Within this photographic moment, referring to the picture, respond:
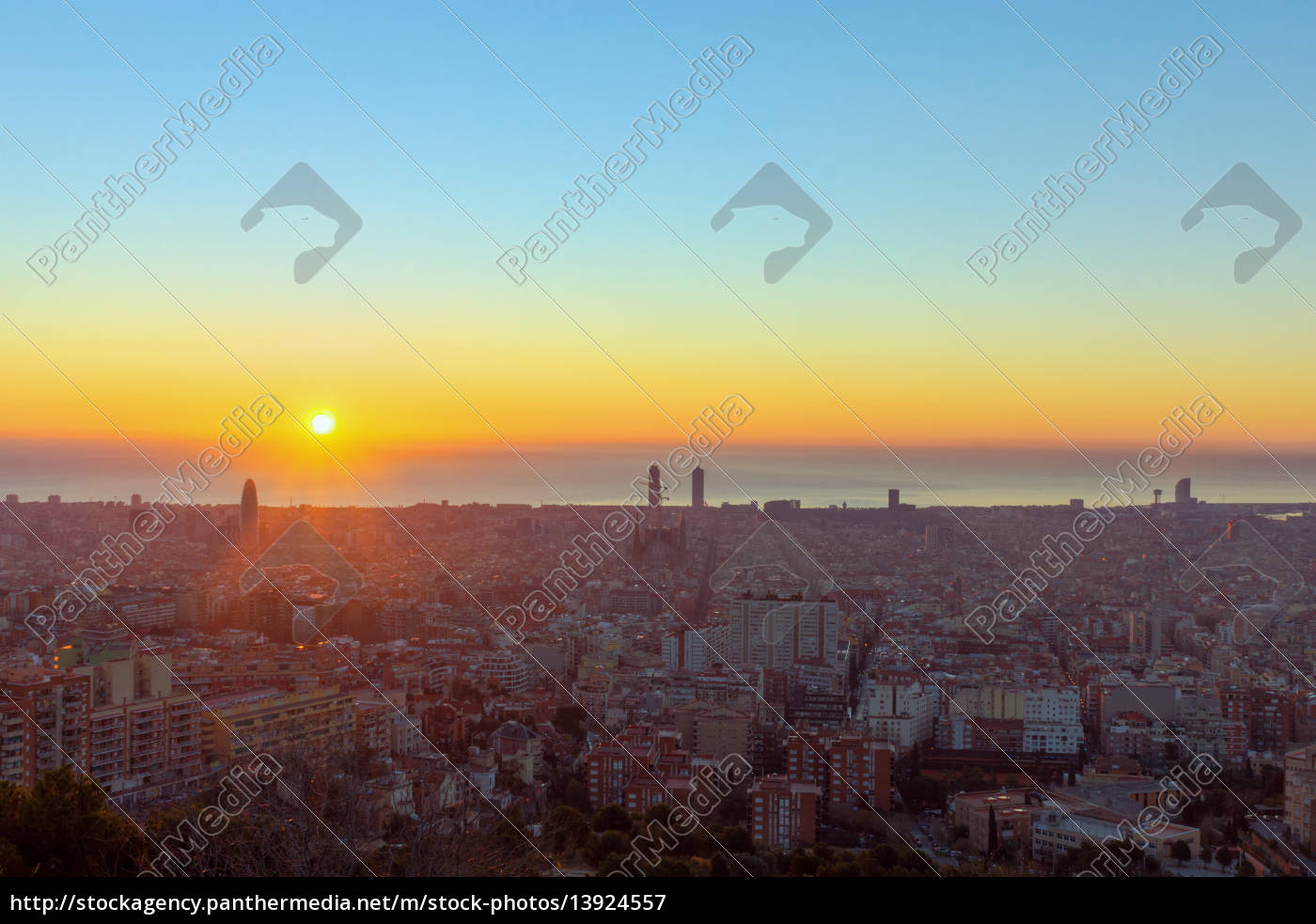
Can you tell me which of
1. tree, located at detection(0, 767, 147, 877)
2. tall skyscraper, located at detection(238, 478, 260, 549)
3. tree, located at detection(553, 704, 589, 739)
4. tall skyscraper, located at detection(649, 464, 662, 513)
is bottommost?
tree, located at detection(0, 767, 147, 877)

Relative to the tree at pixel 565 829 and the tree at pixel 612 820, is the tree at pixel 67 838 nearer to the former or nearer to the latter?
the tree at pixel 565 829

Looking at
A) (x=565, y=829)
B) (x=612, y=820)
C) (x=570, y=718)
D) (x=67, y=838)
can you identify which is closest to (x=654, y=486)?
(x=570, y=718)

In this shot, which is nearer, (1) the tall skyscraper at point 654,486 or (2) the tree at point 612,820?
(2) the tree at point 612,820

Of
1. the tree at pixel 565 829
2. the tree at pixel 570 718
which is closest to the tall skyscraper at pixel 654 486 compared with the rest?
the tree at pixel 570 718

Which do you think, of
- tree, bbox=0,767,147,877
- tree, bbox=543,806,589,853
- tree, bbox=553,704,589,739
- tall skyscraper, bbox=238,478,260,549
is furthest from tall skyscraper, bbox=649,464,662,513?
tree, bbox=0,767,147,877

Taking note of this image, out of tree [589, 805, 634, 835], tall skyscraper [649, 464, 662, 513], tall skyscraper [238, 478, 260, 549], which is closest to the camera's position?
tree [589, 805, 634, 835]

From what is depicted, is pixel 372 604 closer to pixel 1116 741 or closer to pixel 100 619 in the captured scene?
pixel 100 619

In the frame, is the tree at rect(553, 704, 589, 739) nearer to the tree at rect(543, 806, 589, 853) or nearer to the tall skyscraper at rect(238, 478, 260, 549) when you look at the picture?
the tree at rect(543, 806, 589, 853)

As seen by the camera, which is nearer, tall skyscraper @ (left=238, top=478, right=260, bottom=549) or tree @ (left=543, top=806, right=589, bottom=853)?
tree @ (left=543, top=806, right=589, bottom=853)

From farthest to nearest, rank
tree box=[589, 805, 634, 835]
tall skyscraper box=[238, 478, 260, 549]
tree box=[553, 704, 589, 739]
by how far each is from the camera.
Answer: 1. tall skyscraper box=[238, 478, 260, 549]
2. tree box=[553, 704, 589, 739]
3. tree box=[589, 805, 634, 835]
